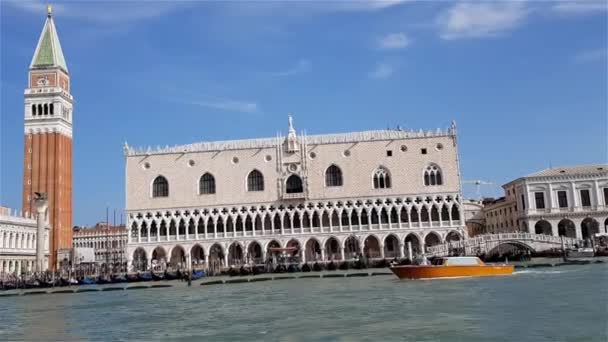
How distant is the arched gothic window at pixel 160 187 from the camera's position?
52.3m

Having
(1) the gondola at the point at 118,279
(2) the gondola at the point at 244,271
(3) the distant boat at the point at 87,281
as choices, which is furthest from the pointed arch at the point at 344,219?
(3) the distant boat at the point at 87,281

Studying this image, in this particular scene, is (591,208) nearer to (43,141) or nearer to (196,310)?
(196,310)

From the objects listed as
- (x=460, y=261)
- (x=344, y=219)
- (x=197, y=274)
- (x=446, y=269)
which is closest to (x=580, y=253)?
(x=344, y=219)

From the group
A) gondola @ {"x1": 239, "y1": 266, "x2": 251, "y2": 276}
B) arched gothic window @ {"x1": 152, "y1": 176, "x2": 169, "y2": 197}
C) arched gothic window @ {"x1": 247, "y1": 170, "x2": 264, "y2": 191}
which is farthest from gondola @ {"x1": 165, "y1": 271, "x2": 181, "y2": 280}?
arched gothic window @ {"x1": 247, "y1": 170, "x2": 264, "y2": 191}

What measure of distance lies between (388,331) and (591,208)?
4214 centimetres

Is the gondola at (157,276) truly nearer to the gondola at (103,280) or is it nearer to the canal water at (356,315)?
the gondola at (103,280)

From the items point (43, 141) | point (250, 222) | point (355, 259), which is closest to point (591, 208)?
point (355, 259)

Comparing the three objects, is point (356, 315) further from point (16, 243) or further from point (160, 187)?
point (16, 243)

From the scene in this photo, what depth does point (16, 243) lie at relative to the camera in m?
55.4

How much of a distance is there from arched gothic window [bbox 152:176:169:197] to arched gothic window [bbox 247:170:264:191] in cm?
664

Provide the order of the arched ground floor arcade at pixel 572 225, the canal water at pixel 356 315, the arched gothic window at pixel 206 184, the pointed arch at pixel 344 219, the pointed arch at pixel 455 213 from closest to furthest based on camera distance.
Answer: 1. the canal water at pixel 356 315
2. the pointed arch at pixel 455 213
3. the arched ground floor arcade at pixel 572 225
4. the pointed arch at pixel 344 219
5. the arched gothic window at pixel 206 184

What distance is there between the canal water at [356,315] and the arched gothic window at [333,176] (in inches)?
981

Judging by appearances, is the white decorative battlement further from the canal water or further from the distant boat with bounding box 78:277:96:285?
the canal water

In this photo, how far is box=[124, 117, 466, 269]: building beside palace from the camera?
50.0 metres
